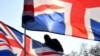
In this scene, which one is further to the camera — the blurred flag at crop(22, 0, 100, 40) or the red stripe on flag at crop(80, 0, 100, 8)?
the red stripe on flag at crop(80, 0, 100, 8)

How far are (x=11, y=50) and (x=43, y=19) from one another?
242 centimetres

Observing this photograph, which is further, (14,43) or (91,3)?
(14,43)

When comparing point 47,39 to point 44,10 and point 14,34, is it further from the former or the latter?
point 14,34

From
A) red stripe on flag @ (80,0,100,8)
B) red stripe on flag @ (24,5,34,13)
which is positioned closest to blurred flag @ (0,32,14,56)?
red stripe on flag @ (24,5,34,13)

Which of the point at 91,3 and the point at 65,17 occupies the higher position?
the point at 91,3

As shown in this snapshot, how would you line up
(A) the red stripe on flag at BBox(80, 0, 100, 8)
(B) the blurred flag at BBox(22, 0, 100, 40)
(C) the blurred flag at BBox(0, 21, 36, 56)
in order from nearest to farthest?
(B) the blurred flag at BBox(22, 0, 100, 40) < (A) the red stripe on flag at BBox(80, 0, 100, 8) < (C) the blurred flag at BBox(0, 21, 36, 56)

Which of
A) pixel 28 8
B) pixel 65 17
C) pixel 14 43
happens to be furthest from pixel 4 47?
pixel 65 17

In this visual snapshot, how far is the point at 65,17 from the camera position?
1206cm

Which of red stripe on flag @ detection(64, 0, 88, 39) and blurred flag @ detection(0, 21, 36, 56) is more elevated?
red stripe on flag @ detection(64, 0, 88, 39)

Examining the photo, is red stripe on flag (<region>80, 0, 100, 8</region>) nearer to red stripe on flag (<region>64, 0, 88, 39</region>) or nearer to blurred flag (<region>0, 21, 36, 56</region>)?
red stripe on flag (<region>64, 0, 88, 39</region>)

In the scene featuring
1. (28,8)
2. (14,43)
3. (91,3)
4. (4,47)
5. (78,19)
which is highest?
(91,3)

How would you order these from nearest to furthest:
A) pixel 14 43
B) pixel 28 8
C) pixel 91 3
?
1. pixel 28 8
2. pixel 91 3
3. pixel 14 43

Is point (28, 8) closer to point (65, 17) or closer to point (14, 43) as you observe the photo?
point (65, 17)

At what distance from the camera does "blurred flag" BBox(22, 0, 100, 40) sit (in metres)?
11.8
